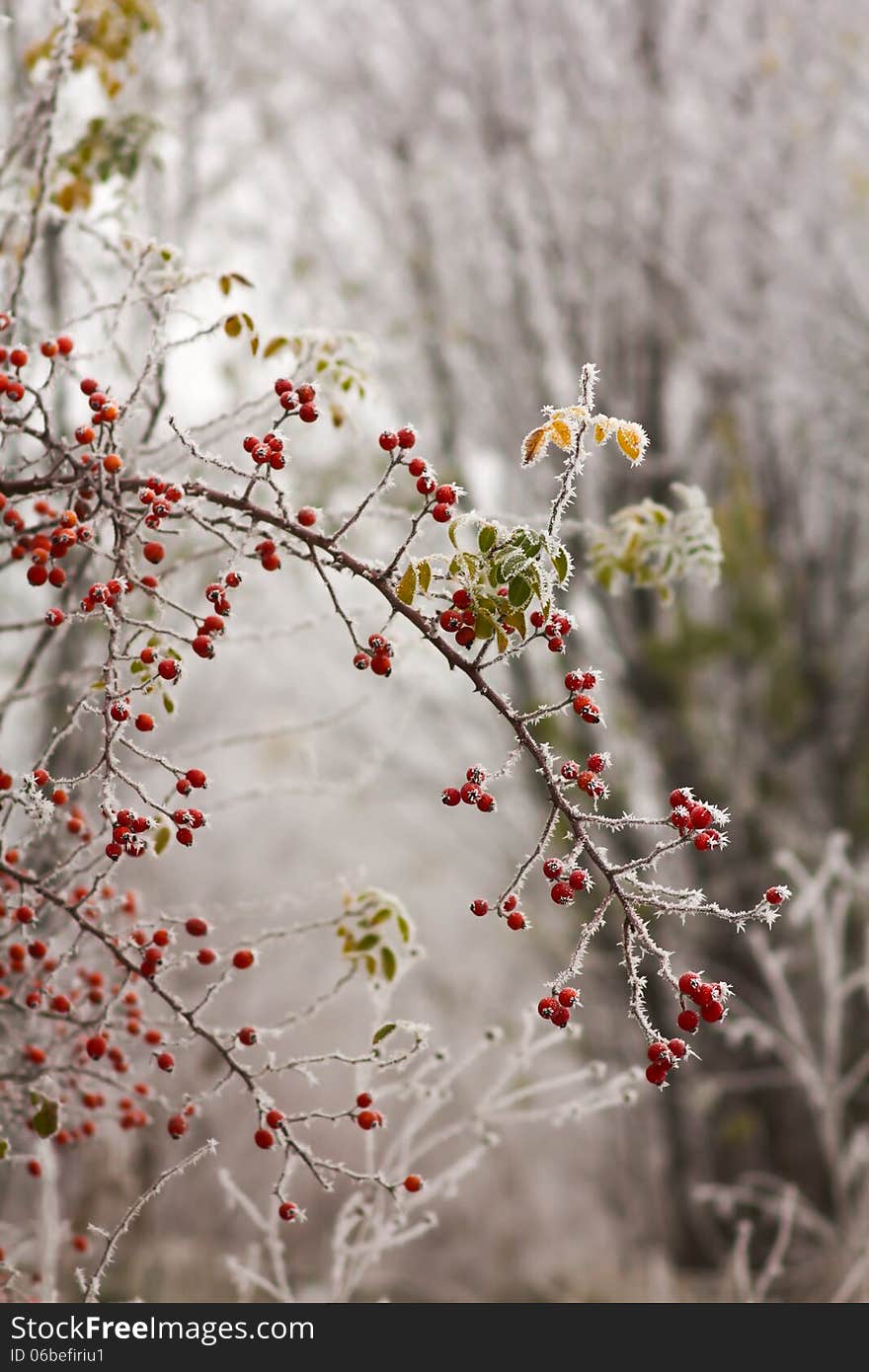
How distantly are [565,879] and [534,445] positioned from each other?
1.76 feet

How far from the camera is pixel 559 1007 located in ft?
3.87

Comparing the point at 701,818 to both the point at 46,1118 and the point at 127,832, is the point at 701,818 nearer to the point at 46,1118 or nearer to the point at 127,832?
the point at 127,832

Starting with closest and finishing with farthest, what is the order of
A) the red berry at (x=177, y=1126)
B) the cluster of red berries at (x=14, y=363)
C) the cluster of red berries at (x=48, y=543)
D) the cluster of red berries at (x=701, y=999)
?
the cluster of red berries at (x=701, y=999)
the cluster of red berries at (x=48, y=543)
the cluster of red berries at (x=14, y=363)
the red berry at (x=177, y=1126)

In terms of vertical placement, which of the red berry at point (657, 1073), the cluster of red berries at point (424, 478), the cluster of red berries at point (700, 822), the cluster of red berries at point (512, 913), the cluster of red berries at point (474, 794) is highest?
the cluster of red berries at point (424, 478)

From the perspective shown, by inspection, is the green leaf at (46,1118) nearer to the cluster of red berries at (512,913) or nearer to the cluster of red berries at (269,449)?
the cluster of red berries at (512,913)

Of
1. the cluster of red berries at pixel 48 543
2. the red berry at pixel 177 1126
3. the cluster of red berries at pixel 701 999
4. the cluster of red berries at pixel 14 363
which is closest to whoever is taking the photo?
the cluster of red berries at pixel 701 999

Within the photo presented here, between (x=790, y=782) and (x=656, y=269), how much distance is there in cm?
268

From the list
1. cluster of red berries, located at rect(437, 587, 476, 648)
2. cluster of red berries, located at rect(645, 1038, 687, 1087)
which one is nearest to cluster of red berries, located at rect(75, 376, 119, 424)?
cluster of red berries, located at rect(437, 587, 476, 648)

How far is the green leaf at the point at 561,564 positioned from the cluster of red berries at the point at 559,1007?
47 centimetres

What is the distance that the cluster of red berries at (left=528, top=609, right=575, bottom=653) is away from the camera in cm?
124

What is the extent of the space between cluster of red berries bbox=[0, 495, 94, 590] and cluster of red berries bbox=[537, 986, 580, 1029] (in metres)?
0.74

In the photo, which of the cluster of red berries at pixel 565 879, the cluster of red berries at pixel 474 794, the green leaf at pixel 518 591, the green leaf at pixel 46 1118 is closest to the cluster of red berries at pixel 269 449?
the green leaf at pixel 518 591

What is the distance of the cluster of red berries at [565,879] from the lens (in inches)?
46.6
